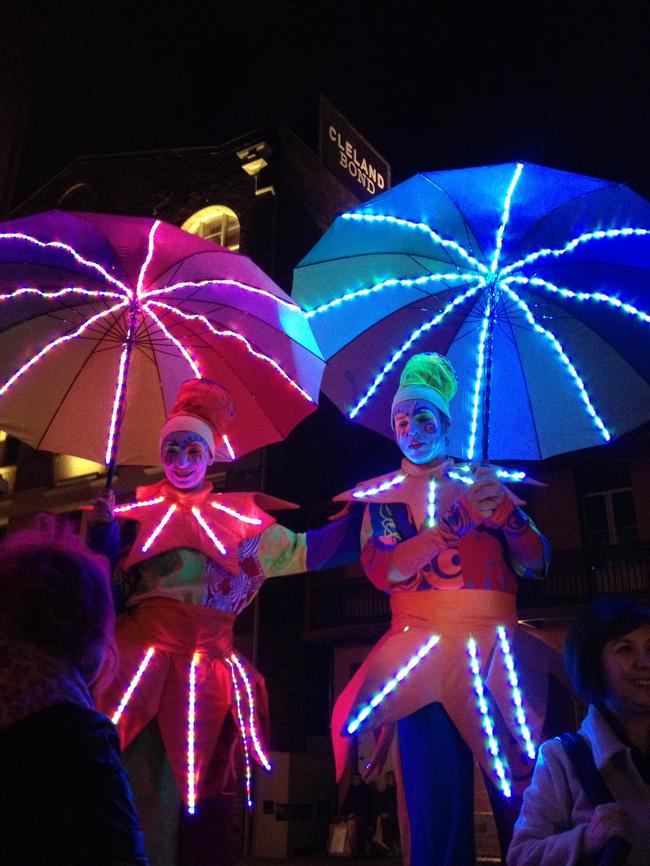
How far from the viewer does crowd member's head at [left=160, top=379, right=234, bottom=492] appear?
12.7 ft

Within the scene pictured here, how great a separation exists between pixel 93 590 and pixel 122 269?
236 cm

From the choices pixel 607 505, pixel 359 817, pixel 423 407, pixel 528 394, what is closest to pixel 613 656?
pixel 423 407

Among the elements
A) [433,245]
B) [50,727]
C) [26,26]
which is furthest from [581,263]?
[26,26]

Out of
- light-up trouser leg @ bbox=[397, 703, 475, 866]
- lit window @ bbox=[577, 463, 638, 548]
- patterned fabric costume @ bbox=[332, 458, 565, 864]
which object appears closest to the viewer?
light-up trouser leg @ bbox=[397, 703, 475, 866]

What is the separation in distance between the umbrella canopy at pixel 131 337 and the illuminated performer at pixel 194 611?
255mm

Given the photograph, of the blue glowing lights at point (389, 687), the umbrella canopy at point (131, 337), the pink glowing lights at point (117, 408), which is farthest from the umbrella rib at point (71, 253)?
the blue glowing lights at point (389, 687)

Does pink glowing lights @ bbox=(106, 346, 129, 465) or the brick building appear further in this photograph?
the brick building

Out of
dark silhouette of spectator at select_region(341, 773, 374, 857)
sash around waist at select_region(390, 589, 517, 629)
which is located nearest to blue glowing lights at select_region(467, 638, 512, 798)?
sash around waist at select_region(390, 589, 517, 629)

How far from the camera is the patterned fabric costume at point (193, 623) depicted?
3.31 meters

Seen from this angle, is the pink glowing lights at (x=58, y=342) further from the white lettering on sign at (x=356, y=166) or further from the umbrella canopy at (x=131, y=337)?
the white lettering on sign at (x=356, y=166)

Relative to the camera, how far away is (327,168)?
51.6ft

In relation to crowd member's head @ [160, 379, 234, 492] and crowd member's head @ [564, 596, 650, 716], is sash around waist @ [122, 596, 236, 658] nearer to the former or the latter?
crowd member's head @ [160, 379, 234, 492]

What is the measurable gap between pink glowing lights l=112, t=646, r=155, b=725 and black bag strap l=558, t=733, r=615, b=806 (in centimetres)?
164

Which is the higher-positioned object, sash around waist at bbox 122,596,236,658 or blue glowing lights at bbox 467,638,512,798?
sash around waist at bbox 122,596,236,658
